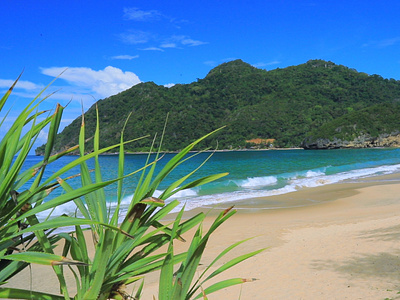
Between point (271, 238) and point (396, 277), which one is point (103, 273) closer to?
point (396, 277)

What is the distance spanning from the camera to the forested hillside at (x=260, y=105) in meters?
101

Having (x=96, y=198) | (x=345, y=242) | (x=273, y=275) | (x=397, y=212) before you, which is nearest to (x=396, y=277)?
(x=273, y=275)

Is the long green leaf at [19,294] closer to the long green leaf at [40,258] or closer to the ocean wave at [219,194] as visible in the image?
the long green leaf at [40,258]

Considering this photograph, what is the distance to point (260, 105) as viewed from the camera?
125m

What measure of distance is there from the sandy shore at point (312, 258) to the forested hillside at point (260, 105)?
8214 centimetres

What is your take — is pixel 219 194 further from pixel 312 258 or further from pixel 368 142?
pixel 368 142

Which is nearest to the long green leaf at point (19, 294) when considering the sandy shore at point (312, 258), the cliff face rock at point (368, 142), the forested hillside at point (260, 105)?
the sandy shore at point (312, 258)

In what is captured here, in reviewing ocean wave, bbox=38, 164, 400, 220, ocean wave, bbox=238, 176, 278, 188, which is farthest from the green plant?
ocean wave, bbox=238, 176, 278, 188

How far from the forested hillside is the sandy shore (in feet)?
269

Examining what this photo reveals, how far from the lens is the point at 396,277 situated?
17.5 feet

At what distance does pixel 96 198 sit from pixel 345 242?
7570 millimetres

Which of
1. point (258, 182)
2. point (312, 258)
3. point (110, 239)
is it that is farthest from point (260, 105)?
point (110, 239)

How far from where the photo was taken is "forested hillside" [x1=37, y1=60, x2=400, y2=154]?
101 meters

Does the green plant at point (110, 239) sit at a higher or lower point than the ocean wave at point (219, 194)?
higher
